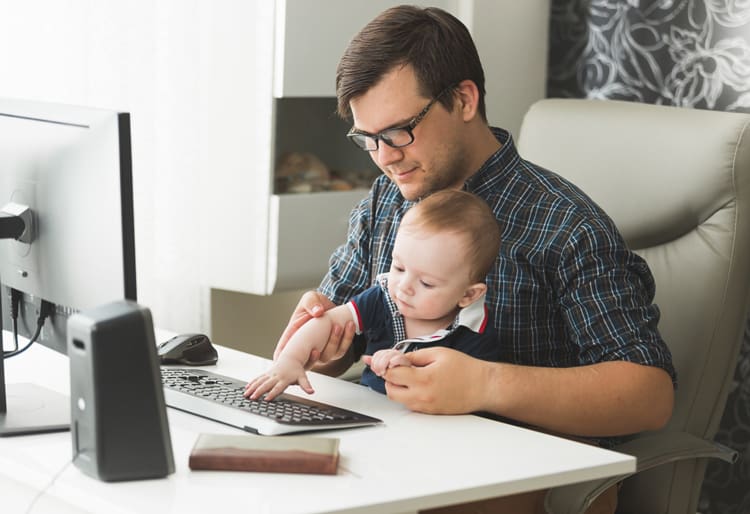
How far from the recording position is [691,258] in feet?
6.36

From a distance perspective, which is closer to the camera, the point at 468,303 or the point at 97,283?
the point at 97,283

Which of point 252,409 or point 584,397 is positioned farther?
point 584,397

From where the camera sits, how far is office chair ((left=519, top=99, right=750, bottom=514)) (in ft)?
6.18

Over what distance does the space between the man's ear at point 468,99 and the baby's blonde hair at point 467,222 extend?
0.92ft

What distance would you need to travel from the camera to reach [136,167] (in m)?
2.57

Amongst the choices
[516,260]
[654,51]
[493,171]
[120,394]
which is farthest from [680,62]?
[120,394]

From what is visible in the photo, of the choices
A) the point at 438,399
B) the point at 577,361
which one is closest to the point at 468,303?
the point at 438,399

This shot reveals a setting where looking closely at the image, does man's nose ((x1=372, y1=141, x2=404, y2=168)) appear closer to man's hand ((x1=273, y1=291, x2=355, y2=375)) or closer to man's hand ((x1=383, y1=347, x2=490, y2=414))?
man's hand ((x1=273, y1=291, x2=355, y2=375))

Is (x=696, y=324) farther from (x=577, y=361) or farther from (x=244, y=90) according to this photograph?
(x=244, y=90)

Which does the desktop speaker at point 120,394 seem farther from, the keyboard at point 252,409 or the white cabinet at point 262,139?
the white cabinet at point 262,139

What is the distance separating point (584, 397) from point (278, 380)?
45cm

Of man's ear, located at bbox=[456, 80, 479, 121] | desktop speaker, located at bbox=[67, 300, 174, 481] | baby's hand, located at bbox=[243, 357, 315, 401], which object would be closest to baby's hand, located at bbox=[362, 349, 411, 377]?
baby's hand, located at bbox=[243, 357, 315, 401]

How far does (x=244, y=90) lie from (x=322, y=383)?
1.08 meters

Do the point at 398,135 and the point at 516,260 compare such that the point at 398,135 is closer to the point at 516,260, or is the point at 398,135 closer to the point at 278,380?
the point at 516,260
